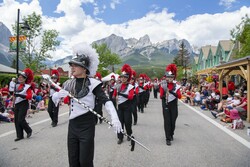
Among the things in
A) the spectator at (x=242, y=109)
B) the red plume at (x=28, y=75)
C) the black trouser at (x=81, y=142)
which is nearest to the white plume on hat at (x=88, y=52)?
the black trouser at (x=81, y=142)

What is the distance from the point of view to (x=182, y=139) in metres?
7.34

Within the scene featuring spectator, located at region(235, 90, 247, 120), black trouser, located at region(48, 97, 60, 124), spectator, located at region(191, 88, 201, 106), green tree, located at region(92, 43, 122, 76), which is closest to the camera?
black trouser, located at region(48, 97, 60, 124)

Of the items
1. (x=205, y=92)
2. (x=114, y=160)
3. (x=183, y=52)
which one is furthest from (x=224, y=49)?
(x=183, y=52)

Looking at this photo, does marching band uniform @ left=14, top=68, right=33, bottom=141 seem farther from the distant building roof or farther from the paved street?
the distant building roof

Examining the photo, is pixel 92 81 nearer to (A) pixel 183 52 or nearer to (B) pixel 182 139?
(B) pixel 182 139

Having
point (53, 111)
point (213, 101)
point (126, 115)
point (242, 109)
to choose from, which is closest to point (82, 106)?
point (126, 115)

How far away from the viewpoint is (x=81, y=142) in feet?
11.6

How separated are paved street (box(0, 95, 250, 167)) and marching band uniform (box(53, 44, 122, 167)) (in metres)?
1.56

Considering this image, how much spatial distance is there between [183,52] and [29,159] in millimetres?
75008

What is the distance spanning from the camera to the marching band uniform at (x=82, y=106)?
3.54m

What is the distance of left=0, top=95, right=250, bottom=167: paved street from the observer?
5.12 m

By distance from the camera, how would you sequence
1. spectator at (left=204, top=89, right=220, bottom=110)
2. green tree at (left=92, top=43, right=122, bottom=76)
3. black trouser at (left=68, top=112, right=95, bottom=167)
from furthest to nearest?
green tree at (left=92, top=43, right=122, bottom=76)
spectator at (left=204, top=89, right=220, bottom=110)
black trouser at (left=68, top=112, right=95, bottom=167)

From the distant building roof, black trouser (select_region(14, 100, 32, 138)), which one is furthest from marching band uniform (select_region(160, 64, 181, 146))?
the distant building roof

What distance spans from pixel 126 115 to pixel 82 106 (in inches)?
130
